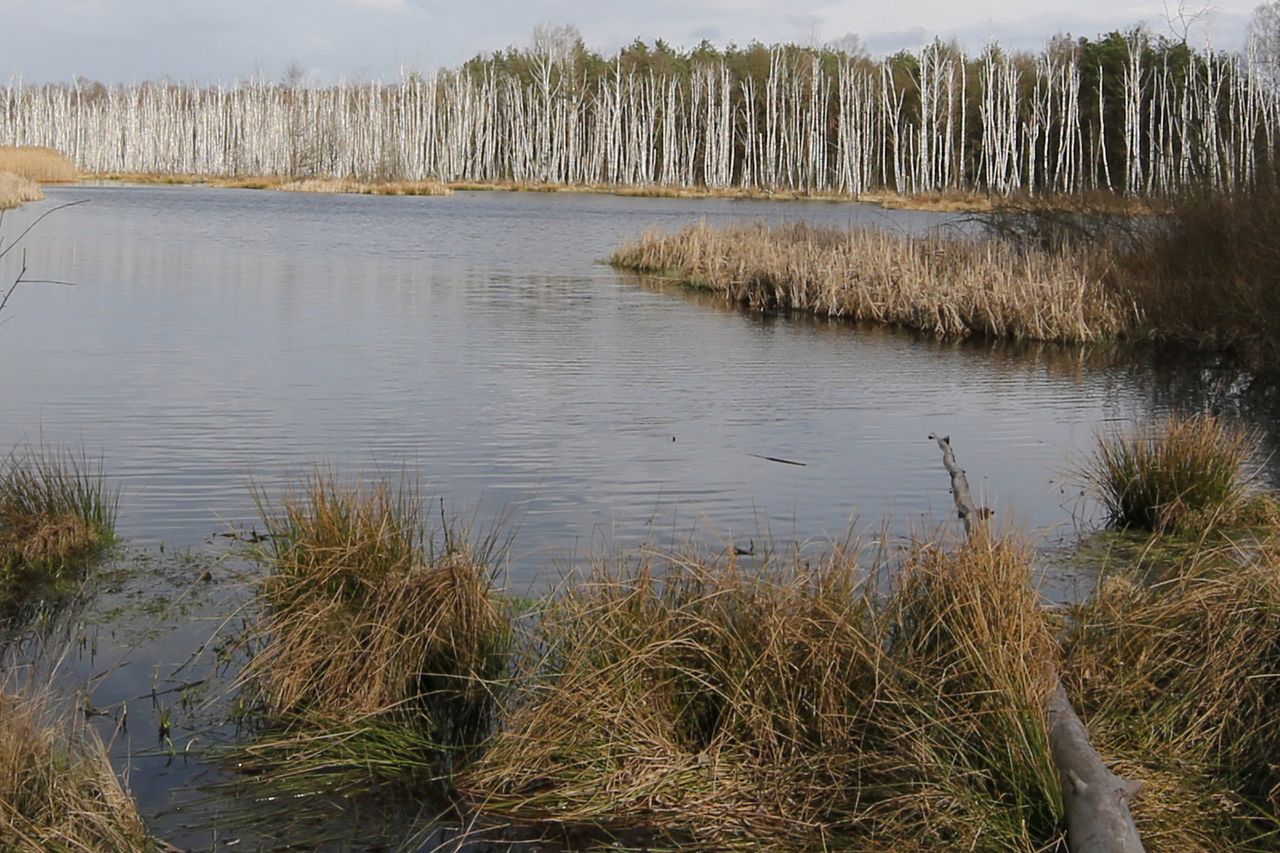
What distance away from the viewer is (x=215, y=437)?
11023mm

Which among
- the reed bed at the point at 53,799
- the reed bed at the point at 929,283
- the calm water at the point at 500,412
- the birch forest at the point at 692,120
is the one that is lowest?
the reed bed at the point at 53,799

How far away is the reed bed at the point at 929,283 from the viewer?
63.4 ft

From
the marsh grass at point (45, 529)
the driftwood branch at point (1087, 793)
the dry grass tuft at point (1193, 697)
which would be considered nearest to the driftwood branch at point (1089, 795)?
the driftwood branch at point (1087, 793)

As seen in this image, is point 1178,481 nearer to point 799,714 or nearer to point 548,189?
point 799,714

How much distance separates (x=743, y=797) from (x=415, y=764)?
1.25m

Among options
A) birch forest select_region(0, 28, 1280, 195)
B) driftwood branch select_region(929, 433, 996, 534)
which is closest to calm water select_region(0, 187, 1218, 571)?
driftwood branch select_region(929, 433, 996, 534)

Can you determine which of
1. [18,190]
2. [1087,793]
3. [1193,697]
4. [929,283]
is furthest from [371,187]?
[1087,793]

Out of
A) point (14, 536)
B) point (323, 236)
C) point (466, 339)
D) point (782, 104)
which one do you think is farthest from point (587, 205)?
point (14, 536)

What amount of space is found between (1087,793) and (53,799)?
308 cm

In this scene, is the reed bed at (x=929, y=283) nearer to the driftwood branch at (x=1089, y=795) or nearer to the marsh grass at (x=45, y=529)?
the marsh grass at (x=45, y=529)

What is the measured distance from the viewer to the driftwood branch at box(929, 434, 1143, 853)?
12.7 ft

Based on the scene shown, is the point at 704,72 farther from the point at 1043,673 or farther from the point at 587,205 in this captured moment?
the point at 1043,673

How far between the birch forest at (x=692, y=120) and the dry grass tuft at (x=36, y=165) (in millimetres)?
19132

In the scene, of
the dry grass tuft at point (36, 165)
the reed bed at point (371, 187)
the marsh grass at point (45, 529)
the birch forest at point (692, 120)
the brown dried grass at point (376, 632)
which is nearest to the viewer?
the brown dried grass at point (376, 632)
